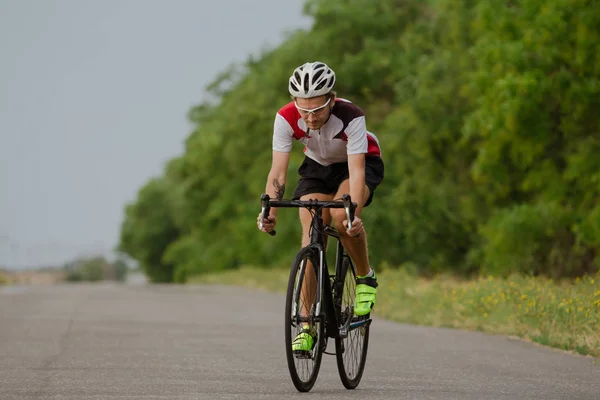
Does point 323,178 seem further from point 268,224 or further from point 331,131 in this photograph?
point 268,224

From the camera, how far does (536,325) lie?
46.3 ft

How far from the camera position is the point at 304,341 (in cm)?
817

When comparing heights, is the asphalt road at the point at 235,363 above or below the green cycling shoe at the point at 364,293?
below

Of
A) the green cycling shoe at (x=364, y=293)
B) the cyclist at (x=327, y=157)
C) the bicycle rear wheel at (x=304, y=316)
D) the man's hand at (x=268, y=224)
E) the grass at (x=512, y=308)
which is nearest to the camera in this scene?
the bicycle rear wheel at (x=304, y=316)

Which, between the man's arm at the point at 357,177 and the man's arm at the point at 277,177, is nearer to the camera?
the man's arm at the point at 357,177

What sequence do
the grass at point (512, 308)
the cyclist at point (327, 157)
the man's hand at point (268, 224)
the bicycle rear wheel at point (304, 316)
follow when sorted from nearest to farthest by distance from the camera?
the bicycle rear wheel at point (304, 316) < the cyclist at point (327, 157) < the man's hand at point (268, 224) < the grass at point (512, 308)

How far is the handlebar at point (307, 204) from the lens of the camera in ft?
26.7

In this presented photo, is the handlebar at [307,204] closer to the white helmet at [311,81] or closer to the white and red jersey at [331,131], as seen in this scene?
the white and red jersey at [331,131]

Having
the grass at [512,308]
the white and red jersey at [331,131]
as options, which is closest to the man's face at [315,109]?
the white and red jersey at [331,131]

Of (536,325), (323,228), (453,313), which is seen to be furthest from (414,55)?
(323,228)

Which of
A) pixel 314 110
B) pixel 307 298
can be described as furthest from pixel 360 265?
pixel 314 110

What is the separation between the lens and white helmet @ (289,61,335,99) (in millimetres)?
8148

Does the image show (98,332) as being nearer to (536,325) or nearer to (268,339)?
(268,339)

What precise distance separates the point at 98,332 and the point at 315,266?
6.48 meters
